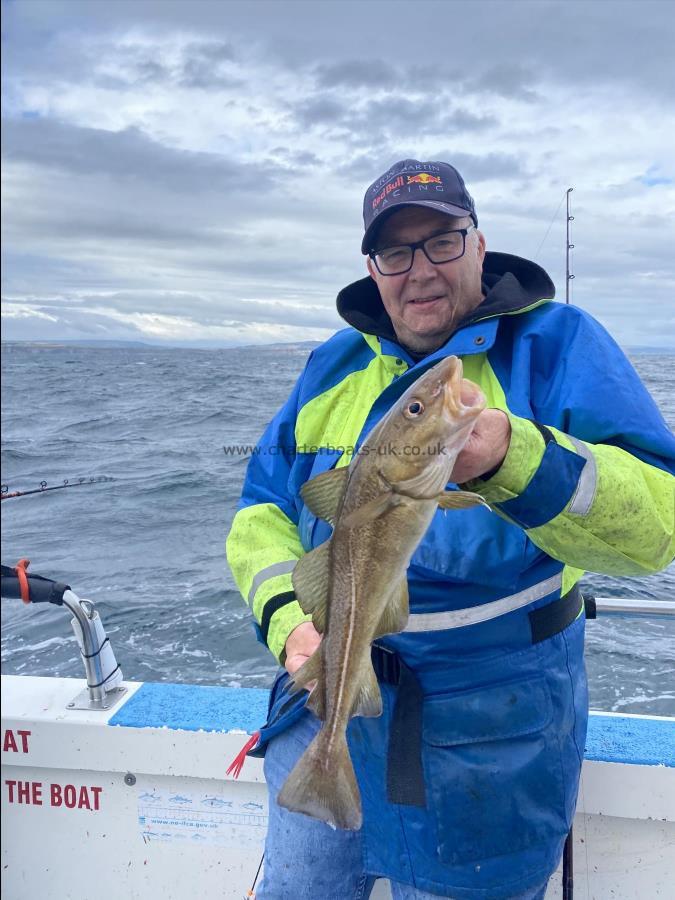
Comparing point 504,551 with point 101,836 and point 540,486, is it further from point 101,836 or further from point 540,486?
point 101,836

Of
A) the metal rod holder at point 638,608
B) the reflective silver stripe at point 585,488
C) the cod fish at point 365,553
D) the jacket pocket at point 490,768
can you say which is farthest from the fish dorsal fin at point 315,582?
the metal rod holder at point 638,608

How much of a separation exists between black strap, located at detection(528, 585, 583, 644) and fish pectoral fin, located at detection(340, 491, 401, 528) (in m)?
0.76

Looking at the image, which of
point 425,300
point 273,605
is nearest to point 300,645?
point 273,605

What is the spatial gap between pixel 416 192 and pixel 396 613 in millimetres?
1613

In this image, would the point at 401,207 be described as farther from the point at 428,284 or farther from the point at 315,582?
the point at 315,582

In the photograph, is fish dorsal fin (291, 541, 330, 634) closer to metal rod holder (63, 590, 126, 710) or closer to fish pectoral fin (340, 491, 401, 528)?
fish pectoral fin (340, 491, 401, 528)

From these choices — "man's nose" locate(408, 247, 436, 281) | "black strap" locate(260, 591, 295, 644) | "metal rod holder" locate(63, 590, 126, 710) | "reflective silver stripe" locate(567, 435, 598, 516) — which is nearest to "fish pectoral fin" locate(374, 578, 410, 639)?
"reflective silver stripe" locate(567, 435, 598, 516)

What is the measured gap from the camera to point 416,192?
2.68m

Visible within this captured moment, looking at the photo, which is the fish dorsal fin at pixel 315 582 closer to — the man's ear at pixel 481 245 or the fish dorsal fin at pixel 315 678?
the fish dorsal fin at pixel 315 678

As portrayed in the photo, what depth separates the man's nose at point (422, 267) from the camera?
270cm

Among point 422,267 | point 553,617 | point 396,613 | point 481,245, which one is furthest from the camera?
point 481,245

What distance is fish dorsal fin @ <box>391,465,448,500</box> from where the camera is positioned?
180cm

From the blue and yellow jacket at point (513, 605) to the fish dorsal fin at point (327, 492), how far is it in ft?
1.24

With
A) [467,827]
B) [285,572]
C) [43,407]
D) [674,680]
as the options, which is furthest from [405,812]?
[43,407]
